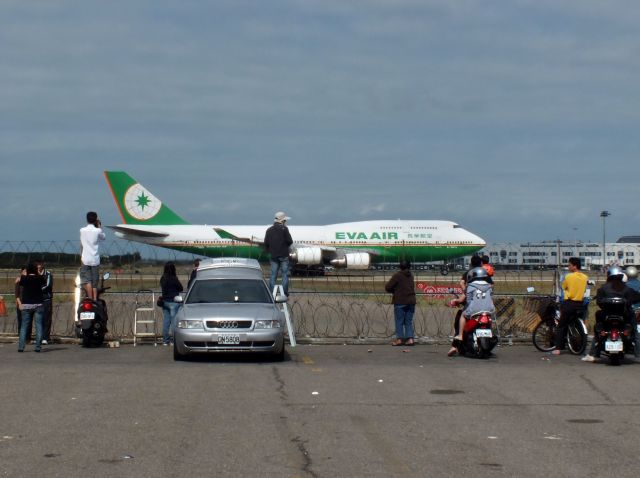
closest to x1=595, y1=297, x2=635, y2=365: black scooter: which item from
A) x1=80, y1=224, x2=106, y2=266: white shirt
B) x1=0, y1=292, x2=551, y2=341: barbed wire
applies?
x1=0, y1=292, x2=551, y2=341: barbed wire

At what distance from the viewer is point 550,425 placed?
9.53m

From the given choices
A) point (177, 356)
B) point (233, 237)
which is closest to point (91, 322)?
point (177, 356)

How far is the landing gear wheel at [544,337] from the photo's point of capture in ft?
58.1

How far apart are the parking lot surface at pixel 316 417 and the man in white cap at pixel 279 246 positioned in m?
5.77

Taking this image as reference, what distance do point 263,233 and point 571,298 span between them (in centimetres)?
5013

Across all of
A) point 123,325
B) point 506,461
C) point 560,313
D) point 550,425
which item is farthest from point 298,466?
point 123,325

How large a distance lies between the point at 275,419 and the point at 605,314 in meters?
7.36

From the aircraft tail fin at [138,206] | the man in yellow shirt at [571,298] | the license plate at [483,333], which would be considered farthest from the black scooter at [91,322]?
the aircraft tail fin at [138,206]

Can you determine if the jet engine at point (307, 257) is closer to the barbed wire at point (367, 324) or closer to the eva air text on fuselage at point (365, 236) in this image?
the eva air text on fuselage at point (365, 236)

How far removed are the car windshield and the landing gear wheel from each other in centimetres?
524

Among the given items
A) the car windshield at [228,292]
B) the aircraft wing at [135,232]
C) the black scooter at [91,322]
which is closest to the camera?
the car windshield at [228,292]

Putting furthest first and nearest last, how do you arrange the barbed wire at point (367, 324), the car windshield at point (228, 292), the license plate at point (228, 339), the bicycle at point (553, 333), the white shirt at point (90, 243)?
the barbed wire at point (367, 324) → the white shirt at point (90, 243) → the bicycle at point (553, 333) → the car windshield at point (228, 292) → the license plate at point (228, 339)

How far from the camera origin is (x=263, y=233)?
66.1 m

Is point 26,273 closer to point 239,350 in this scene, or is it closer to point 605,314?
point 239,350
